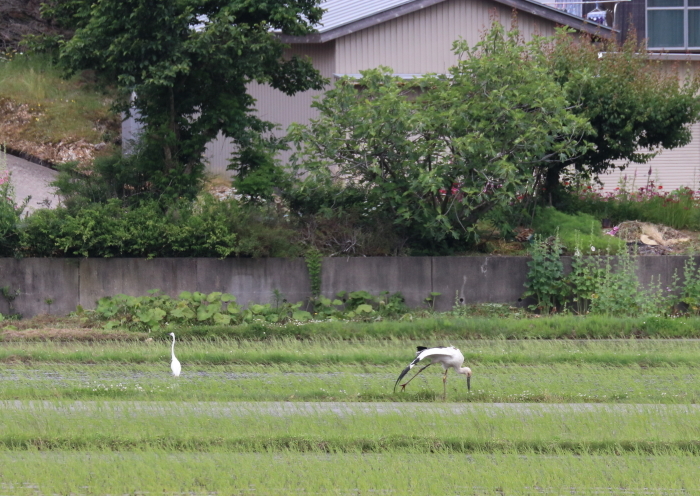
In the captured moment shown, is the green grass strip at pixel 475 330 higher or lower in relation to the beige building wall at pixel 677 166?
lower

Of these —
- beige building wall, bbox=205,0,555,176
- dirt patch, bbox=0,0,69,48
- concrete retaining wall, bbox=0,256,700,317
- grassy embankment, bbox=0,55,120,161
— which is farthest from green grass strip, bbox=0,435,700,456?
dirt patch, bbox=0,0,69,48

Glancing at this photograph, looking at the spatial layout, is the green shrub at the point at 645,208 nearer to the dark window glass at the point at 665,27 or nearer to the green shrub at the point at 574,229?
the green shrub at the point at 574,229

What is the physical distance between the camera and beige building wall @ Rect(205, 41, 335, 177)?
2358cm

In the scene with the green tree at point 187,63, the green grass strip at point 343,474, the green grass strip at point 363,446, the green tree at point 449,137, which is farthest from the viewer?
the green tree at point 187,63

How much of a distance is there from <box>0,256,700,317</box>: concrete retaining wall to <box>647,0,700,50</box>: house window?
15.4 metres

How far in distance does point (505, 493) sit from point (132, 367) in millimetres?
6586

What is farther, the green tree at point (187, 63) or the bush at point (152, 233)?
the green tree at point (187, 63)

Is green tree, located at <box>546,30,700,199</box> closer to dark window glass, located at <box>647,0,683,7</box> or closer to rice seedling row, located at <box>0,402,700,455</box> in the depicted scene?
rice seedling row, located at <box>0,402,700,455</box>

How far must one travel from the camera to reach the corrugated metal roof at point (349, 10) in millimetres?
23125

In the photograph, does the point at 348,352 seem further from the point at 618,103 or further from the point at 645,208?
the point at 645,208

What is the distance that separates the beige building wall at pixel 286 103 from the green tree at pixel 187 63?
5786 millimetres

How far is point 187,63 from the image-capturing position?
50.8 feet

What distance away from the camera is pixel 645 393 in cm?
912

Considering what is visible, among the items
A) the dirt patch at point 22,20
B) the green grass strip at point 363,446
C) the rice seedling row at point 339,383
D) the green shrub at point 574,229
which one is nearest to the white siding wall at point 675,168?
the green shrub at point 574,229
